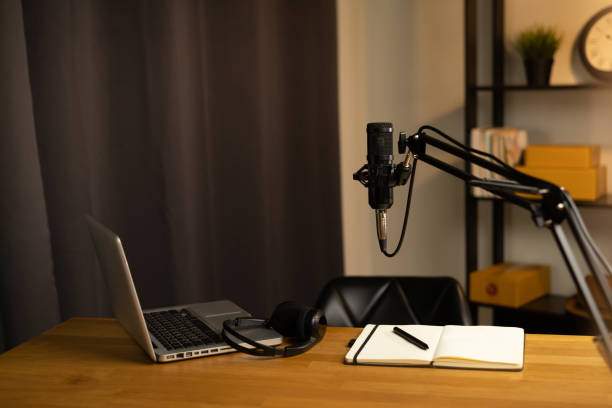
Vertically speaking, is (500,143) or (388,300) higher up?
(500,143)

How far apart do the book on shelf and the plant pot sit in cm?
22

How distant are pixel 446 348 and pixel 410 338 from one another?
106 millimetres

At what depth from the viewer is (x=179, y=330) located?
1.66m

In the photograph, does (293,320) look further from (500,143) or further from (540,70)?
(540,70)

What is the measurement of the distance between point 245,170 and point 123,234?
25.2 inches

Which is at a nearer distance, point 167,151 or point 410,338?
point 410,338

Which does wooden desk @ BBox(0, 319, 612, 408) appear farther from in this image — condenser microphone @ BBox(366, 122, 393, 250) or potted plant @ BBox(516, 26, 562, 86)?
potted plant @ BBox(516, 26, 562, 86)

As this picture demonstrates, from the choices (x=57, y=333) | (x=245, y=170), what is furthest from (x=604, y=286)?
(x=245, y=170)

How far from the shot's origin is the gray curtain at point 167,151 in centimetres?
191

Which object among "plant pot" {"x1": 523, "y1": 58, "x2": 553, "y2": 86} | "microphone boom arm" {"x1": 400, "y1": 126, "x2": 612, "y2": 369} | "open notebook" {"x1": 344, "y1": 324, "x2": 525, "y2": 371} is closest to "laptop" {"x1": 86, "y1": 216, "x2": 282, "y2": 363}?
"open notebook" {"x1": 344, "y1": 324, "x2": 525, "y2": 371}

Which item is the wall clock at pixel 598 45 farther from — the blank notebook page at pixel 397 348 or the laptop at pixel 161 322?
the laptop at pixel 161 322

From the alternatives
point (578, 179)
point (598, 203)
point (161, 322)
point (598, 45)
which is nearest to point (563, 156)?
point (578, 179)

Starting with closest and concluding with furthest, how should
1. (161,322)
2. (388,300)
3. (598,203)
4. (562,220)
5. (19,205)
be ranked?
→ 1. (562,220)
2. (161,322)
3. (19,205)
4. (388,300)
5. (598,203)

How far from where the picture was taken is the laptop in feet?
4.69
